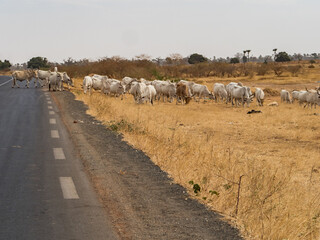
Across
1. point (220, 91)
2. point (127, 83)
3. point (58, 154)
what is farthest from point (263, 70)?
point (58, 154)

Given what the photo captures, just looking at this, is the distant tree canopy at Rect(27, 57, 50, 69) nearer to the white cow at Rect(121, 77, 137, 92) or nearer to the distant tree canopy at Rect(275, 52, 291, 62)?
the distant tree canopy at Rect(275, 52, 291, 62)

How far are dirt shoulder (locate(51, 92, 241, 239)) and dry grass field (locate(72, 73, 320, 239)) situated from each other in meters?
0.31

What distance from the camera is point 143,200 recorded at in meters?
6.89

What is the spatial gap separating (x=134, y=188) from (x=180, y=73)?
69186 millimetres

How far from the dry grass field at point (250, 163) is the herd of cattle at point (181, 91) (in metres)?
4.87

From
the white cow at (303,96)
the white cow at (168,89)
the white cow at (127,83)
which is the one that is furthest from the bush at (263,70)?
the white cow at (168,89)

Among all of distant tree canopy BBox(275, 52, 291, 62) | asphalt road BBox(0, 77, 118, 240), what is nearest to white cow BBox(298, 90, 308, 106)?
asphalt road BBox(0, 77, 118, 240)

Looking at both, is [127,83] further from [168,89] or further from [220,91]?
[220,91]

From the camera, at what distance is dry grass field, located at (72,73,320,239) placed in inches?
253

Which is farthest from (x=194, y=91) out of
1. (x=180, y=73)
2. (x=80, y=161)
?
(x=180, y=73)

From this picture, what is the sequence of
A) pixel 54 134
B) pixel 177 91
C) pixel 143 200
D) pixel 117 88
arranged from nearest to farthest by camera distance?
pixel 143 200, pixel 54 134, pixel 117 88, pixel 177 91

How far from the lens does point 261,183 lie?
8.21 metres

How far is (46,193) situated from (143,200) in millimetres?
1545

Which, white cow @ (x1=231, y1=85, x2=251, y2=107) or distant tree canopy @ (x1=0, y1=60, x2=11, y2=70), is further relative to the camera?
distant tree canopy @ (x1=0, y1=60, x2=11, y2=70)
